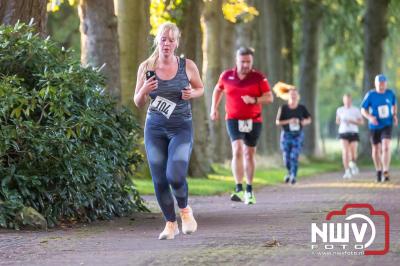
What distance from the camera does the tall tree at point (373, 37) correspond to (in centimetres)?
3900

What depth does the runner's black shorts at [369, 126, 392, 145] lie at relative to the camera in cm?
2233

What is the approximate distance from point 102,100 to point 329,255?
5.09m

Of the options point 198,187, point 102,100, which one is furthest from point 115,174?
point 198,187

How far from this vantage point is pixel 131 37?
67.5 feet

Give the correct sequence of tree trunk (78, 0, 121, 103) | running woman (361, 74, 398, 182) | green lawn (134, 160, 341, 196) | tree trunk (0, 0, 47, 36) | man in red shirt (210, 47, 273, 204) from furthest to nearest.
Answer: running woman (361, 74, 398, 182)
green lawn (134, 160, 341, 196)
tree trunk (78, 0, 121, 103)
man in red shirt (210, 47, 273, 204)
tree trunk (0, 0, 47, 36)

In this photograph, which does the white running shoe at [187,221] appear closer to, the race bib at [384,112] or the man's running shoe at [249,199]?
the man's running shoe at [249,199]

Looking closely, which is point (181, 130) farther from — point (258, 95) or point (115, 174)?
point (258, 95)

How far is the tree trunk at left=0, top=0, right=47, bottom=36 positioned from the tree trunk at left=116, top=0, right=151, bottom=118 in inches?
231

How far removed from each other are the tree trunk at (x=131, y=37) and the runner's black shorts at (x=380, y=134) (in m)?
5.27

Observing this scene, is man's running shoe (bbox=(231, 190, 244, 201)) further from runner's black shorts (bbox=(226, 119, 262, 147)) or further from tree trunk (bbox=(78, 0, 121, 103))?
tree trunk (bbox=(78, 0, 121, 103))

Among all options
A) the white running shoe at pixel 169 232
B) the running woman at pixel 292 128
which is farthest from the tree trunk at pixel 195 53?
the white running shoe at pixel 169 232

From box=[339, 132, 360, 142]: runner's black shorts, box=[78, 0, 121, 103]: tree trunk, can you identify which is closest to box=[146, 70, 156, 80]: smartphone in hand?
box=[78, 0, 121, 103]: tree trunk

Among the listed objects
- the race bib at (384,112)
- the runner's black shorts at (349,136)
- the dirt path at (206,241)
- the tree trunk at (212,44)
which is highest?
the tree trunk at (212,44)

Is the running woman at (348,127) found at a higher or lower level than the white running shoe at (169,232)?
higher
